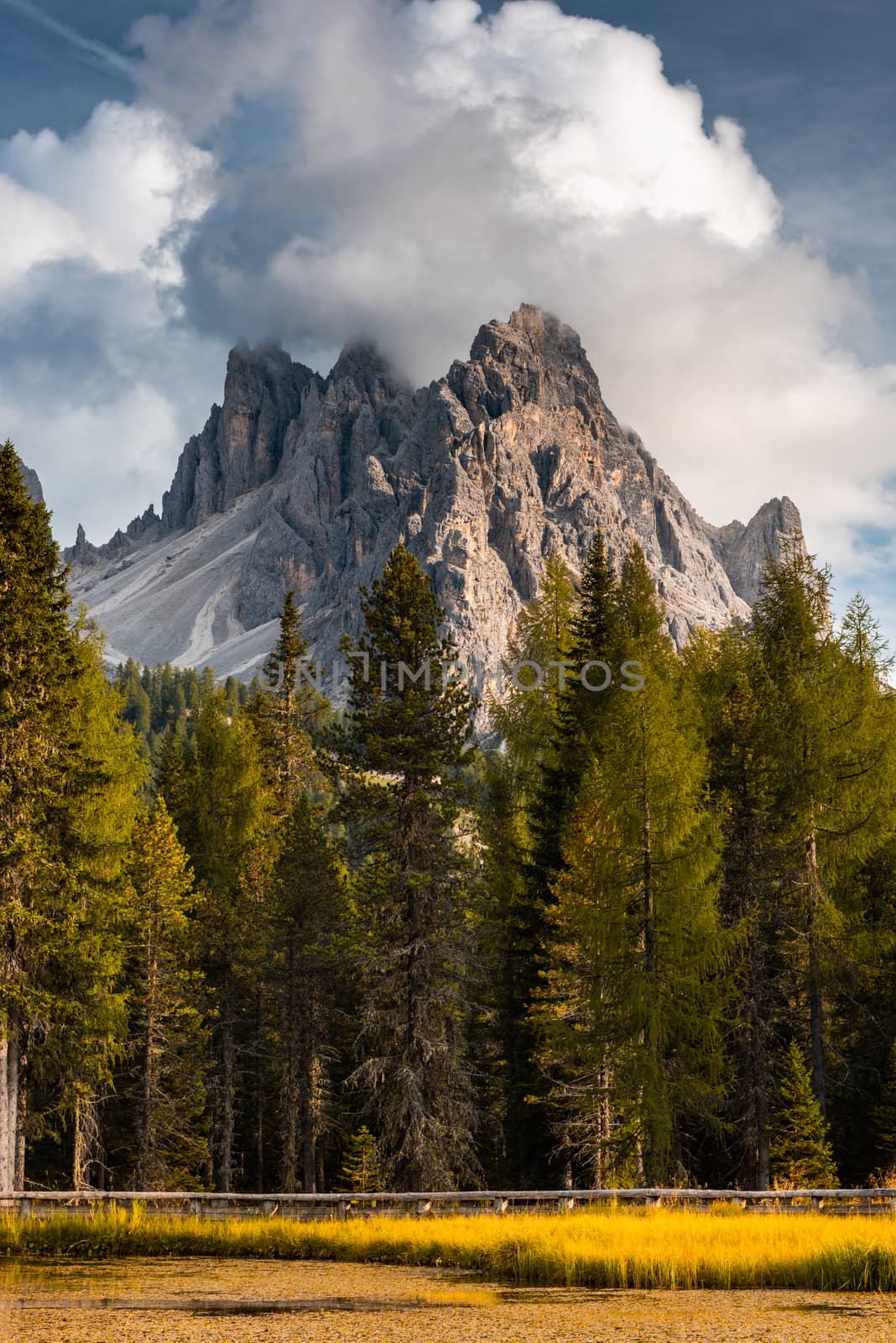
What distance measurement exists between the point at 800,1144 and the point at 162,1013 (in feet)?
59.7

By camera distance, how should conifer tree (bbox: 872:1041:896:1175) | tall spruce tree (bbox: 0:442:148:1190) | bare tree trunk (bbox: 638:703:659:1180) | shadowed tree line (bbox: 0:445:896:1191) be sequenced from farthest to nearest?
conifer tree (bbox: 872:1041:896:1175) < shadowed tree line (bbox: 0:445:896:1191) < bare tree trunk (bbox: 638:703:659:1180) < tall spruce tree (bbox: 0:442:148:1190)

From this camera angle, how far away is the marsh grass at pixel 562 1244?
43.2 ft

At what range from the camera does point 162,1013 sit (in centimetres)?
3294

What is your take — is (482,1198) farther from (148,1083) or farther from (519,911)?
(148,1083)

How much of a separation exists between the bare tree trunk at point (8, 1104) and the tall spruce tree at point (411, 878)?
25.3 feet

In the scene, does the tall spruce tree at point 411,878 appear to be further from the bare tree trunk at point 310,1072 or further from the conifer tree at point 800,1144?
the bare tree trunk at point 310,1072

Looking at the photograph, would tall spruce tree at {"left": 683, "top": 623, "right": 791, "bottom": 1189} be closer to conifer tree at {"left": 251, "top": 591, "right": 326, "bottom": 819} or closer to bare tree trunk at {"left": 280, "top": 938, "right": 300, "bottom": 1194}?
bare tree trunk at {"left": 280, "top": 938, "right": 300, "bottom": 1194}

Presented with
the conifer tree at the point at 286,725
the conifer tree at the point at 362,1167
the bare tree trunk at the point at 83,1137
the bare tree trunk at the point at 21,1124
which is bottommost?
the conifer tree at the point at 362,1167

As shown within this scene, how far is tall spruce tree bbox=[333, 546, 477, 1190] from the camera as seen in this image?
26.6 metres

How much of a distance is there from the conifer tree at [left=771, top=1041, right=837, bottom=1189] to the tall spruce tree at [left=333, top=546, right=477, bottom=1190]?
23.9ft

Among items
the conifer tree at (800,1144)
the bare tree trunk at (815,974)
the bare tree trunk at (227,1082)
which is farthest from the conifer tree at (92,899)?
the bare tree trunk at (815,974)

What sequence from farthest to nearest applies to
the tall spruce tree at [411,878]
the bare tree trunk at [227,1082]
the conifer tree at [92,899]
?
the bare tree trunk at [227,1082] → the tall spruce tree at [411,878] → the conifer tree at [92,899]

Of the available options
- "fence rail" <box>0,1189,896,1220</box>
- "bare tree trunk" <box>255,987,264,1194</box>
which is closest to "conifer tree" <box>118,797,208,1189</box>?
"bare tree trunk" <box>255,987,264,1194</box>

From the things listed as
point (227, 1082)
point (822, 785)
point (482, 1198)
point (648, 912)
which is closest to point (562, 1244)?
point (482, 1198)
